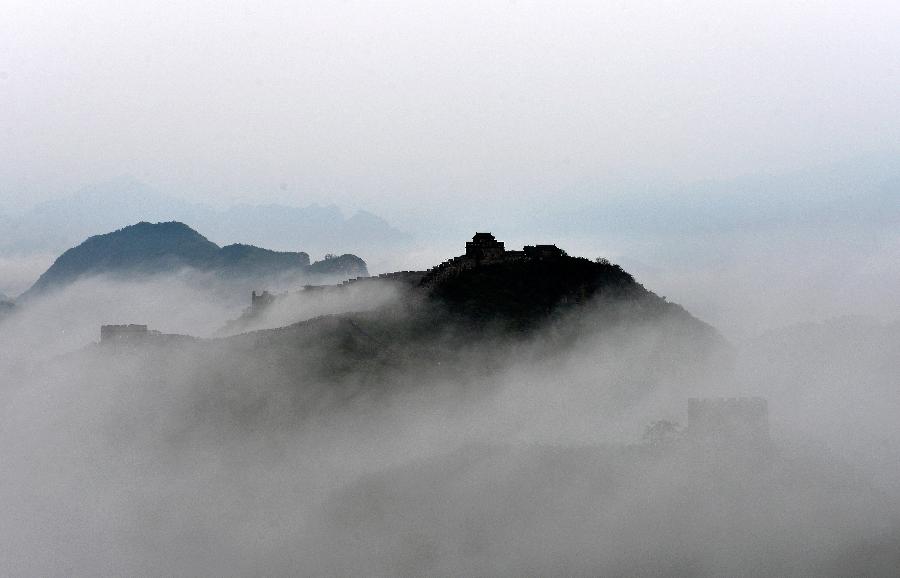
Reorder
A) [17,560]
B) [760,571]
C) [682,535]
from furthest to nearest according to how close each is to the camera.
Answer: [17,560]
[682,535]
[760,571]

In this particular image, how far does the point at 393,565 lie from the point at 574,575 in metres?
33.5

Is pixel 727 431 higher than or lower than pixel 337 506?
higher

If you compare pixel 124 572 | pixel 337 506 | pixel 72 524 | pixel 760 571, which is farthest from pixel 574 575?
pixel 72 524

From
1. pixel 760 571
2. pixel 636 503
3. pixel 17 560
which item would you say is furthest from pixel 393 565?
pixel 17 560

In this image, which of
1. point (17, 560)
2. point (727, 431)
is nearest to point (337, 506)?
point (17, 560)

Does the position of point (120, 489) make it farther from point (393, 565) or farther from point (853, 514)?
point (853, 514)

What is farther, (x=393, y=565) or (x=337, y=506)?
(x=337, y=506)

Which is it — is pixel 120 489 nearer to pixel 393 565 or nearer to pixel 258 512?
pixel 258 512

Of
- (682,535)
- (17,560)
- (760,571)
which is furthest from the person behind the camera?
(17,560)

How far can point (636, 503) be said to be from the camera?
190 meters

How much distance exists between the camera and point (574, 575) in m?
174

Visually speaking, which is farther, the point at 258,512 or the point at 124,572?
the point at 258,512

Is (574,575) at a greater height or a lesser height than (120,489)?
lesser

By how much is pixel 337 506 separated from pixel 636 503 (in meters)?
61.4
